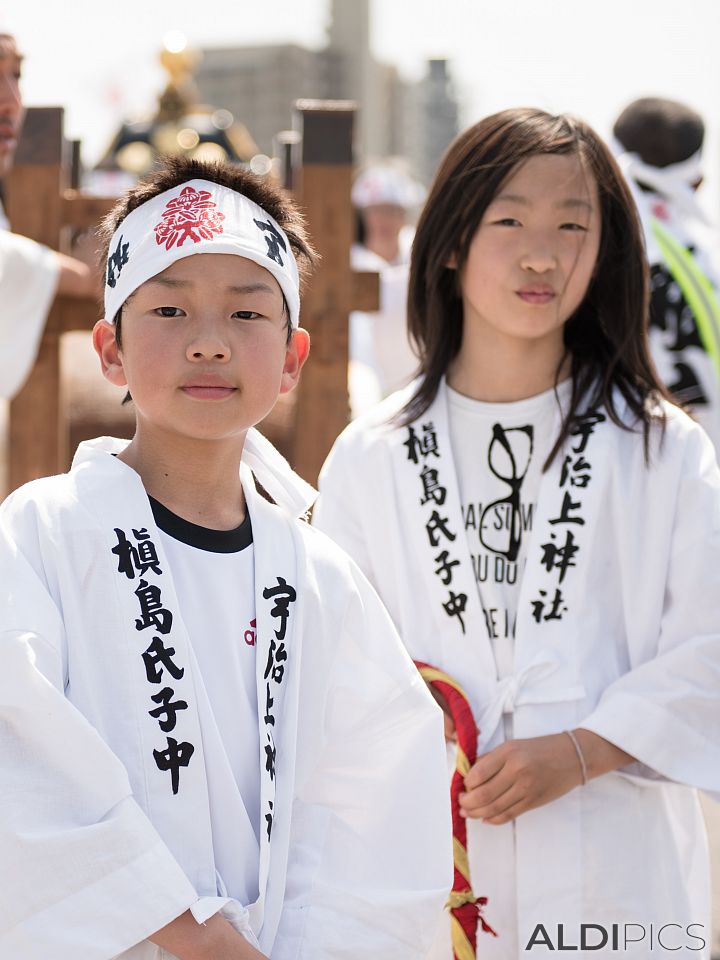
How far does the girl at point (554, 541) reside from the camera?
7.55 ft

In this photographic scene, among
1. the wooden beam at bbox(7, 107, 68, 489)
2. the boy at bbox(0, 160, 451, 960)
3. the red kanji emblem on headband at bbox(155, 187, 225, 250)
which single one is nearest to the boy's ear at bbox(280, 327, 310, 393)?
the boy at bbox(0, 160, 451, 960)

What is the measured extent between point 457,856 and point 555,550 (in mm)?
617

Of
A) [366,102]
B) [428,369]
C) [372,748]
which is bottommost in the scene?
[366,102]

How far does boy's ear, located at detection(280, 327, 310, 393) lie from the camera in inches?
80.0

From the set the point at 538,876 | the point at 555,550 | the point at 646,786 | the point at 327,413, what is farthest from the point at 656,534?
the point at 327,413

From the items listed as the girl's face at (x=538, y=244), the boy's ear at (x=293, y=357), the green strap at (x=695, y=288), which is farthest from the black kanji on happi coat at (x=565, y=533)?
the green strap at (x=695, y=288)

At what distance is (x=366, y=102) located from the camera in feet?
121

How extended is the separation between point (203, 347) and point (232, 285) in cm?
13

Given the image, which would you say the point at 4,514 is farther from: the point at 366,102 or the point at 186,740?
the point at 366,102

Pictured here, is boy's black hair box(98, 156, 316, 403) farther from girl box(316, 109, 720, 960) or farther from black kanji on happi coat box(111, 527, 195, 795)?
girl box(316, 109, 720, 960)

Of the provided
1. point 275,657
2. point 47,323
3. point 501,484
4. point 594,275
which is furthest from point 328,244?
point 275,657

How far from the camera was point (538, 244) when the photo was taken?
247 centimetres

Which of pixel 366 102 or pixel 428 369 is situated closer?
pixel 428 369

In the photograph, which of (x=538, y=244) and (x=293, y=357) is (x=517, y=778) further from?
(x=538, y=244)
